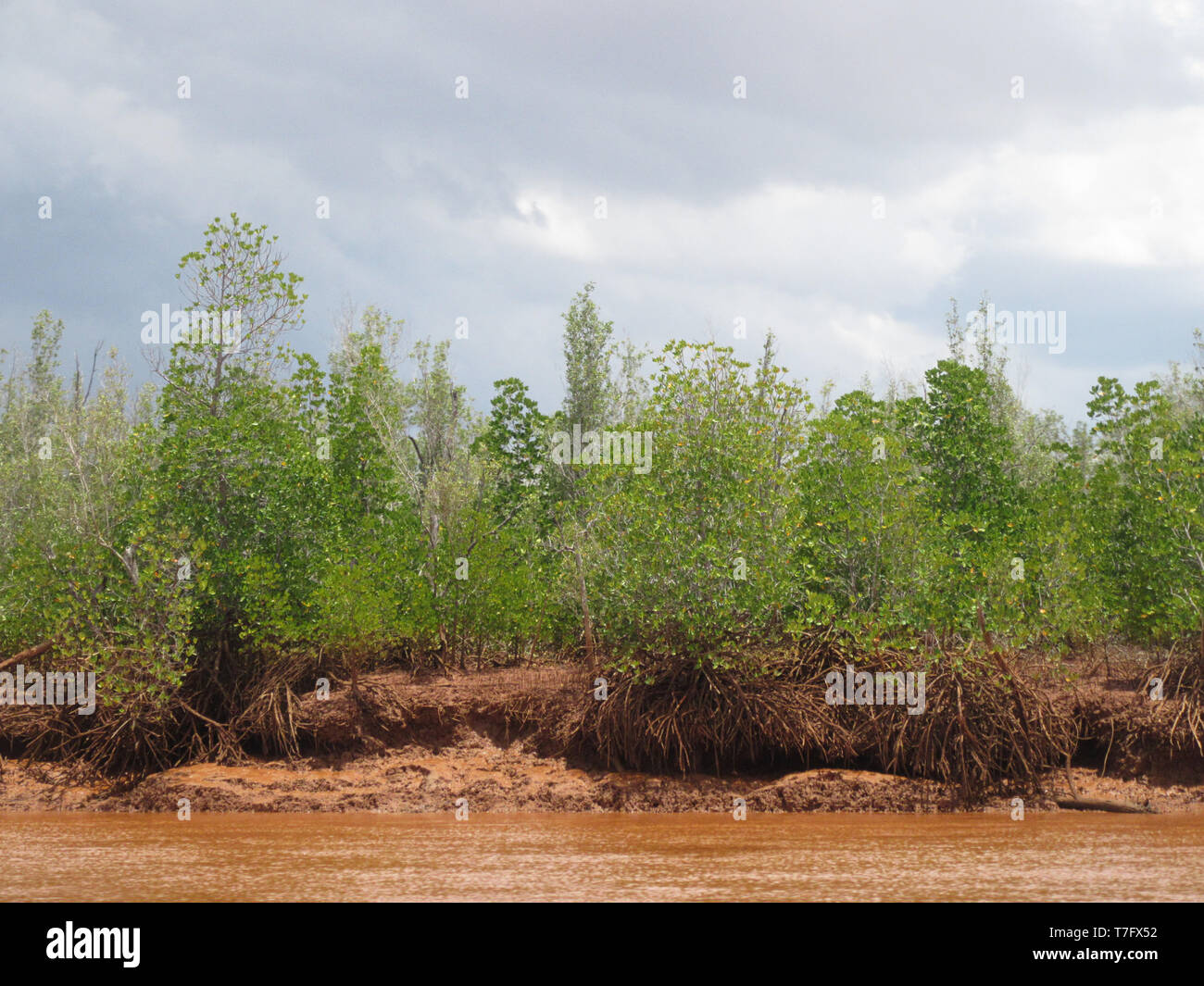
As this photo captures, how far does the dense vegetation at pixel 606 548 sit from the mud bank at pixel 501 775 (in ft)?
2.91

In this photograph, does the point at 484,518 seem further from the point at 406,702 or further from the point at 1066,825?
the point at 1066,825

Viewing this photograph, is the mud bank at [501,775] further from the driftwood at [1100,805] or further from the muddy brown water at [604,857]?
the muddy brown water at [604,857]

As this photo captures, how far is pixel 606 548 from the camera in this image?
1838 cm

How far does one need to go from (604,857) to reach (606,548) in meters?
6.97

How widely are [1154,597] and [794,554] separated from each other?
20.7 feet

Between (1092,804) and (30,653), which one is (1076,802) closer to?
(1092,804)

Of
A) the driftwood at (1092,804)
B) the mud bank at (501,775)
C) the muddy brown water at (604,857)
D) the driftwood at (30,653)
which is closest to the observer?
the muddy brown water at (604,857)

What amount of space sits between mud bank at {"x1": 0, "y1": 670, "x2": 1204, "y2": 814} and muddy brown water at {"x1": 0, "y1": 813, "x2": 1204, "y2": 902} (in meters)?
0.57

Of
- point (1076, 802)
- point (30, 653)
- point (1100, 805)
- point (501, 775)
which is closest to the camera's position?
point (1100, 805)

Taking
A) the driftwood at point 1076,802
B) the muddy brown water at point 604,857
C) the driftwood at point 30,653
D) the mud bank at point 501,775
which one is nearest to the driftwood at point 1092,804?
the driftwood at point 1076,802

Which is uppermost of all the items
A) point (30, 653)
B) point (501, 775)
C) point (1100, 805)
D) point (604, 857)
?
point (30, 653)

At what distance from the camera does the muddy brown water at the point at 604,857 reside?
1040cm

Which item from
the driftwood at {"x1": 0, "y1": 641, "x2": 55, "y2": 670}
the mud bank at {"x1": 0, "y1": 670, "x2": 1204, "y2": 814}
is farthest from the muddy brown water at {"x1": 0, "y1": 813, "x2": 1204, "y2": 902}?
the driftwood at {"x1": 0, "y1": 641, "x2": 55, "y2": 670}

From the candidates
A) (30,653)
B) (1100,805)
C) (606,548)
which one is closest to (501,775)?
(606,548)
